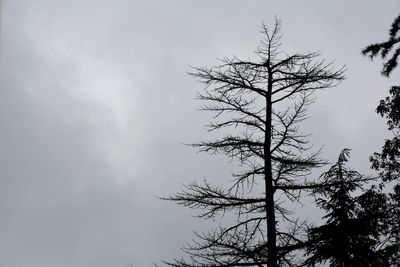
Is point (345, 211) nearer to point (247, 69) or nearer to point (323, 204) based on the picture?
point (323, 204)

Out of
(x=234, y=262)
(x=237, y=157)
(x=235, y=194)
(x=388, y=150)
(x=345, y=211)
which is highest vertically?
(x=388, y=150)

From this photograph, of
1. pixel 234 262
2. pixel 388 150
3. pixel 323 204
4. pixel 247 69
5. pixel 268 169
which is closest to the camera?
pixel 234 262

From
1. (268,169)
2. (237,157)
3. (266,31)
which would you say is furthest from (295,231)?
(266,31)

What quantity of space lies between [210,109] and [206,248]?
11.0 feet

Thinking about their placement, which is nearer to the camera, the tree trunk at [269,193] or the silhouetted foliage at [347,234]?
the tree trunk at [269,193]

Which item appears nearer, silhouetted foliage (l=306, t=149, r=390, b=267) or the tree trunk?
the tree trunk

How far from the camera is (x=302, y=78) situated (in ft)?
33.6

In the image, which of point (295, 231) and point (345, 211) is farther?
point (345, 211)

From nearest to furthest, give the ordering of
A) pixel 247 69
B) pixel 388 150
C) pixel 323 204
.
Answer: pixel 247 69
pixel 388 150
pixel 323 204

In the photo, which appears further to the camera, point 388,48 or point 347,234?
point 347,234

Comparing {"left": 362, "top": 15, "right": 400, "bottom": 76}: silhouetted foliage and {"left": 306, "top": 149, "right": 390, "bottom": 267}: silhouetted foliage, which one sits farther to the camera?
{"left": 306, "top": 149, "right": 390, "bottom": 267}: silhouetted foliage

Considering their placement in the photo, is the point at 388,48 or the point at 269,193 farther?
the point at 269,193

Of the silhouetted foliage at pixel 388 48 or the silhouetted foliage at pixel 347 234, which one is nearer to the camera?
the silhouetted foliage at pixel 388 48

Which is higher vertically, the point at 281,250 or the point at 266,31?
the point at 266,31
